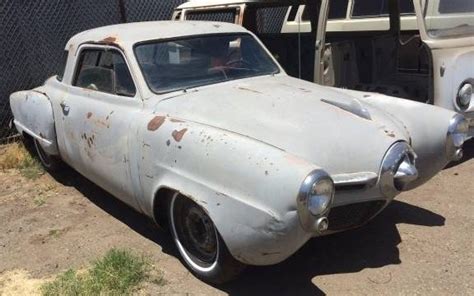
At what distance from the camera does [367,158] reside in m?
3.06

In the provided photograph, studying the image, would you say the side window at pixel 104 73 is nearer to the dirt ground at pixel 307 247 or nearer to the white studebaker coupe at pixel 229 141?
the white studebaker coupe at pixel 229 141

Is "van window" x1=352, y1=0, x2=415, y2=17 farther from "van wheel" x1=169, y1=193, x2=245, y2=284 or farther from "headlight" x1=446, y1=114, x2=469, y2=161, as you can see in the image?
"van wheel" x1=169, y1=193, x2=245, y2=284

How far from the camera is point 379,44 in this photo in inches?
239

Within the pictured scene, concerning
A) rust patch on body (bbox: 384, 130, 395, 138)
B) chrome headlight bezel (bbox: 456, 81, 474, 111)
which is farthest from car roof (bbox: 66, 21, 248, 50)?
chrome headlight bezel (bbox: 456, 81, 474, 111)

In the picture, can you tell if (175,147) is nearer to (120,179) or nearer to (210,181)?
(210,181)

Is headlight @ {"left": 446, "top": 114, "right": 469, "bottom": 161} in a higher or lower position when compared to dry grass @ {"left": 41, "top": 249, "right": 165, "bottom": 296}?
higher

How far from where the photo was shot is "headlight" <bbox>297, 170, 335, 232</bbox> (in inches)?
101

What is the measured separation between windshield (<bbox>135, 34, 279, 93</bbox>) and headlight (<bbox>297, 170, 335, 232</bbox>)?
5.10ft

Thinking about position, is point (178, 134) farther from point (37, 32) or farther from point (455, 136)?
point (37, 32)

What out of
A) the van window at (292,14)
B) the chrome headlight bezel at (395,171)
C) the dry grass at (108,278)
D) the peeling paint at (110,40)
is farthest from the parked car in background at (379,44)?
the dry grass at (108,278)

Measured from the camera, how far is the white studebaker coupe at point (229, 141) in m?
2.69

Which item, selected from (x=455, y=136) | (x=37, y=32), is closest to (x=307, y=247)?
(x=455, y=136)

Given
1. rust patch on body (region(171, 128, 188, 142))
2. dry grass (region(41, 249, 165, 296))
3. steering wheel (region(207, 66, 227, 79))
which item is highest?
steering wheel (region(207, 66, 227, 79))

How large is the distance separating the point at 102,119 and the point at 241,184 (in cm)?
161
